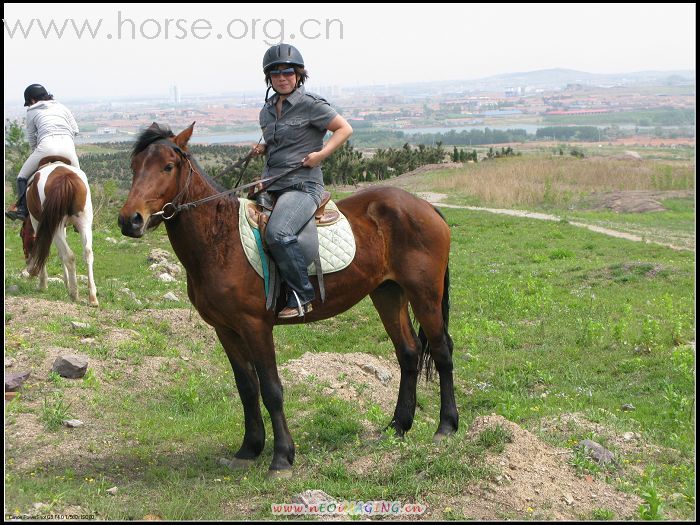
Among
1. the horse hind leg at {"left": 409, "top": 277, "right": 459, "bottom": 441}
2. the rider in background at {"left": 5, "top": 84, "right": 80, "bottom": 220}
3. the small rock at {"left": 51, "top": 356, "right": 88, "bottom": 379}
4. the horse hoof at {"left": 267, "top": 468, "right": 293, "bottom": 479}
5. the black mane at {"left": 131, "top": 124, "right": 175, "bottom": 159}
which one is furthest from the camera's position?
the rider in background at {"left": 5, "top": 84, "right": 80, "bottom": 220}

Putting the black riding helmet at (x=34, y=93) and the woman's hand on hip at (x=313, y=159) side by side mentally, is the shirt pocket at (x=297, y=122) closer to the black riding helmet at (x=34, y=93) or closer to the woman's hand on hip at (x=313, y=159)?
the woman's hand on hip at (x=313, y=159)

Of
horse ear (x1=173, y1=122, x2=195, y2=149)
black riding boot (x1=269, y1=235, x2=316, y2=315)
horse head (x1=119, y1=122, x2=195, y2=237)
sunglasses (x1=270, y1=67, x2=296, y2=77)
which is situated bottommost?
black riding boot (x1=269, y1=235, x2=316, y2=315)

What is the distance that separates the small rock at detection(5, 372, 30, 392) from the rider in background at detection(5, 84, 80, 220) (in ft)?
15.3

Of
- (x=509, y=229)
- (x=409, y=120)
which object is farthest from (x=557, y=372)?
(x=409, y=120)

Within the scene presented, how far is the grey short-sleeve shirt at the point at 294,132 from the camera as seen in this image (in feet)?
21.2

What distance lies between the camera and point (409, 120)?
329 feet

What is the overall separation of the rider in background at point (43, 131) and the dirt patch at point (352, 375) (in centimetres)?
516

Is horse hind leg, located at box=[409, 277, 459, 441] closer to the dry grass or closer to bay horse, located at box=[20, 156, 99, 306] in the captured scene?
bay horse, located at box=[20, 156, 99, 306]

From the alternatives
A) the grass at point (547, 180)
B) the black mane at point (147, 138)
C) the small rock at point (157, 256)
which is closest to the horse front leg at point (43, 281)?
the small rock at point (157, 256)

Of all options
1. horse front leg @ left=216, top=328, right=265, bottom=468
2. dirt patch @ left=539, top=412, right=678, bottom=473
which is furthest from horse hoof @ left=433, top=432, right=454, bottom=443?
horse front leg @ left=216, top=328, right=265, bottom=468

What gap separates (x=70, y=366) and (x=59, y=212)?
3.56 m

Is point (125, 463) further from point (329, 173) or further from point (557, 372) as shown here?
point (329, 173)

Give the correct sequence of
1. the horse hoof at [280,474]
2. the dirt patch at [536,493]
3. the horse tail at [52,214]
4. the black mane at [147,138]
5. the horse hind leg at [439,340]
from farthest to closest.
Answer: the horse tail at [52,214], the horse hind leg at [439,340], the horse hoof at [280,474], the black mane at [147,138], the dirt patch at [536,493]

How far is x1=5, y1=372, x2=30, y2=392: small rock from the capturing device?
7.83 m
